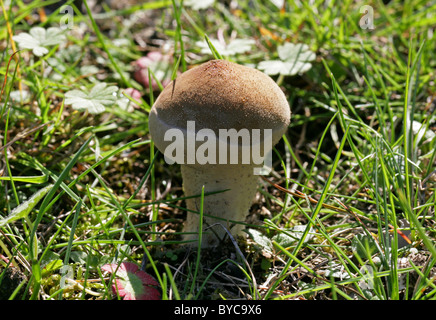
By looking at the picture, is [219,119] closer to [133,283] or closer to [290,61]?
[133,283]

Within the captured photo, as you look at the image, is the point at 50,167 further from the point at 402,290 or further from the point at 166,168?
the point at 402,290

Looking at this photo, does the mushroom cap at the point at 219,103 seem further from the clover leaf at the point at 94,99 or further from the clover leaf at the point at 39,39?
the clover leaf at the point at 39,39

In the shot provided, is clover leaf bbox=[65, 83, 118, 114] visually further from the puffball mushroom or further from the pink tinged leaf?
the pink tinged leaf

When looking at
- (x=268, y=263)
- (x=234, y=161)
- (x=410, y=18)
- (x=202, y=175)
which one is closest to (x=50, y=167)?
(x=202, y=175)

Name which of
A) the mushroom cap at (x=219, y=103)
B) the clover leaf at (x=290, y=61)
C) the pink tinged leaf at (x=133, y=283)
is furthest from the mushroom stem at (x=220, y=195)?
the clover leaf at (x=290, y=61)

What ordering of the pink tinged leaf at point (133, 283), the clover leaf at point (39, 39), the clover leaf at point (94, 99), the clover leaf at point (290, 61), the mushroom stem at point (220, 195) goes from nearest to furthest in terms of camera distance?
the pink tinged leaf at point (133, 283) → the mushroom stem at point (220, 195) → the clover leaf at point (94, 99) → the clover leaf at point (39, 39) → the clover leaf at point (290, 61)
